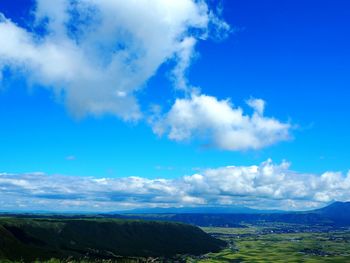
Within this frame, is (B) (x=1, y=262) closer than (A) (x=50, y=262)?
Yes

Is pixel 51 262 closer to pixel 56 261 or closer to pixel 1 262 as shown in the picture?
pixel 56 261

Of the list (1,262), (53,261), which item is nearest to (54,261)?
(53,261)

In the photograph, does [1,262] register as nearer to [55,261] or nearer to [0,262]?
[0,262]

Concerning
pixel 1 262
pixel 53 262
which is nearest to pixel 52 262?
pixel 53 262

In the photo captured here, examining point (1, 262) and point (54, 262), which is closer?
point (1, 262)

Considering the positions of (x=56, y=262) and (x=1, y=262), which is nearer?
(x=1, y=262)

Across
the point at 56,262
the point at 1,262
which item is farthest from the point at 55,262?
the point at 1,262

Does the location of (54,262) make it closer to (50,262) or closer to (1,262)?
(50,262)
